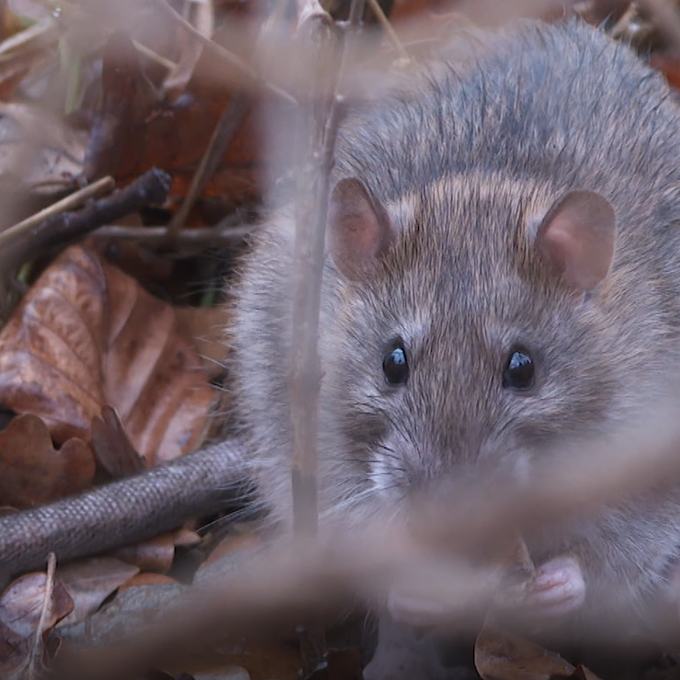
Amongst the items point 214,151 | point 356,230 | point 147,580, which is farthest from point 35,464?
point 214,151

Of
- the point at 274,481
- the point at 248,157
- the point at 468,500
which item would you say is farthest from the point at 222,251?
the point at 468,500

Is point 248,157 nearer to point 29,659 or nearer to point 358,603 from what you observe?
point 358,603

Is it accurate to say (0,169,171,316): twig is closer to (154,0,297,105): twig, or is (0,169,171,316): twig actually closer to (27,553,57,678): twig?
(154,0,297,105): twig

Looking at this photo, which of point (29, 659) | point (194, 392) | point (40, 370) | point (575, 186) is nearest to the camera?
point (29, 659)

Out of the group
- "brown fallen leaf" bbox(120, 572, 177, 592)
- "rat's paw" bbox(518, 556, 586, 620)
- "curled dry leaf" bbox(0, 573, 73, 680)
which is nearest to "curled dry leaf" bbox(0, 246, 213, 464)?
"brown fallen leaf" bbox(120, 572, 177, 592)

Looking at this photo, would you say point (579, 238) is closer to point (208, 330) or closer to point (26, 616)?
point (26, 616)

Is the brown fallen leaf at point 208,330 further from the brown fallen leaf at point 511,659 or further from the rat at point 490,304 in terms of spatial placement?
the brown fallen leaf at point 511,659
